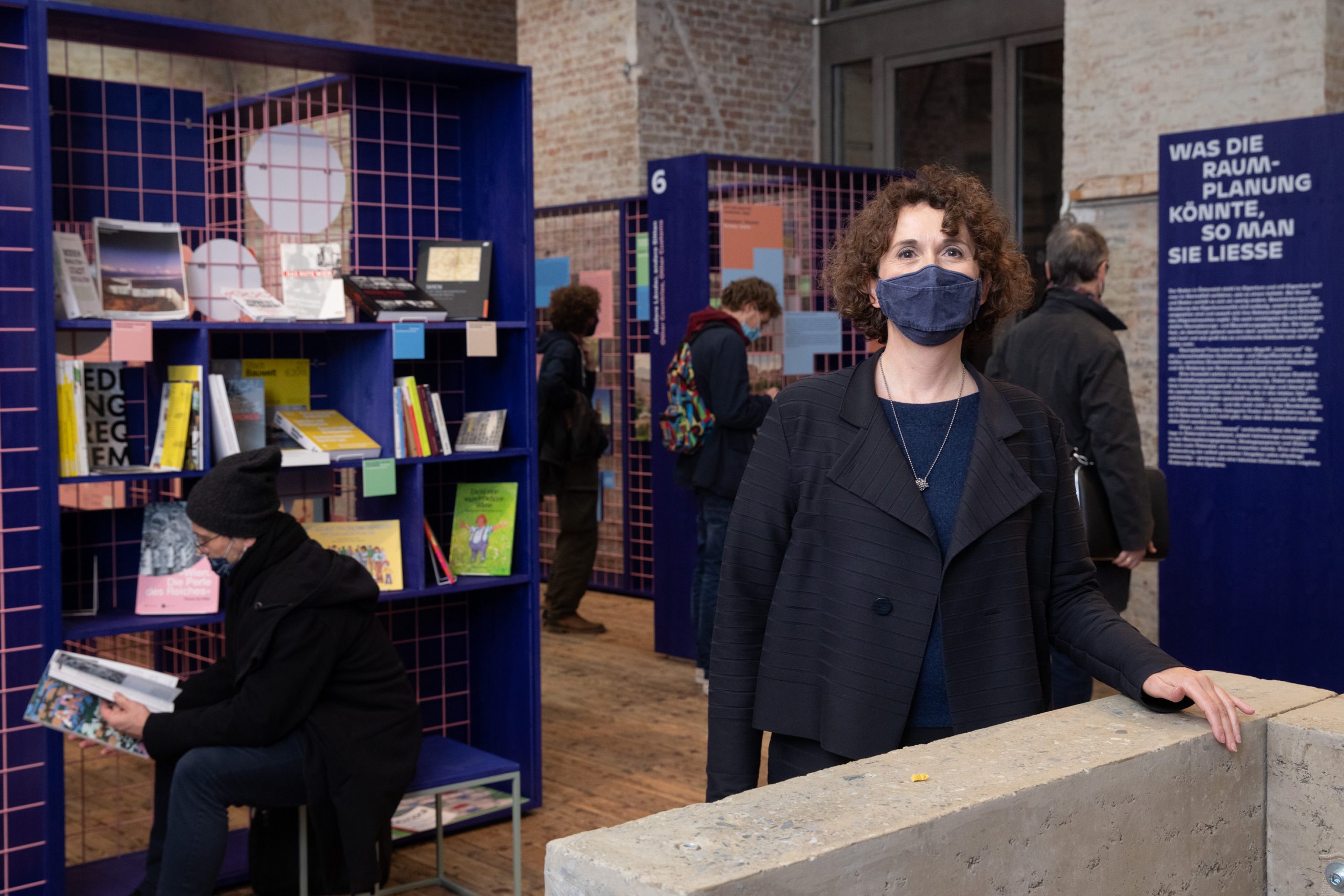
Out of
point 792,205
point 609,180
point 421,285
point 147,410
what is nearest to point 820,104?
point 609,180

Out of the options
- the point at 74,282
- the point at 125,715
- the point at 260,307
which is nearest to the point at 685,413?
the point at 260,307

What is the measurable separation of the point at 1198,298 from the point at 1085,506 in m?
1.40

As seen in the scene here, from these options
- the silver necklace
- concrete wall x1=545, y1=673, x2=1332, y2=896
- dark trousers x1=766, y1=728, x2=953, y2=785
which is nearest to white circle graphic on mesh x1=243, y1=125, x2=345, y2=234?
the silver necklace

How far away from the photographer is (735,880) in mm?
1286

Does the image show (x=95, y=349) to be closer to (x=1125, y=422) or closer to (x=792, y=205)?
(x=1125, y=422)

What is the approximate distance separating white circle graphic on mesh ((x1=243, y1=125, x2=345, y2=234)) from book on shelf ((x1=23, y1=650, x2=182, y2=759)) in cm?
145

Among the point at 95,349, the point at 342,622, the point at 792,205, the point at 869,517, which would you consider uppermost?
the point at 792,205

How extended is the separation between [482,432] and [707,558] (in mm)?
1568

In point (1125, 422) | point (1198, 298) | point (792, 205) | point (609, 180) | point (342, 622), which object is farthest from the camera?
point (609, 180)

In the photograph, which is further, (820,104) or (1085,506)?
(820,104)

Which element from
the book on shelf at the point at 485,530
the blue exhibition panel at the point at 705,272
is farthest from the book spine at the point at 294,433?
the blue exhibition panel at the point at 705,272

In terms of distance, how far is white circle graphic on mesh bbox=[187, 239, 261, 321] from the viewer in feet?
12.8

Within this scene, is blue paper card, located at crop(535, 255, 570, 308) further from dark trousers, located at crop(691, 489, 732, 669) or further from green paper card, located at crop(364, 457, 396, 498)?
green paper card, located at crop(364, 457, 396, 498)

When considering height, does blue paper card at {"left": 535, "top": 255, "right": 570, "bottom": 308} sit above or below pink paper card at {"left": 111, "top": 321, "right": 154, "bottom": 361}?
above
